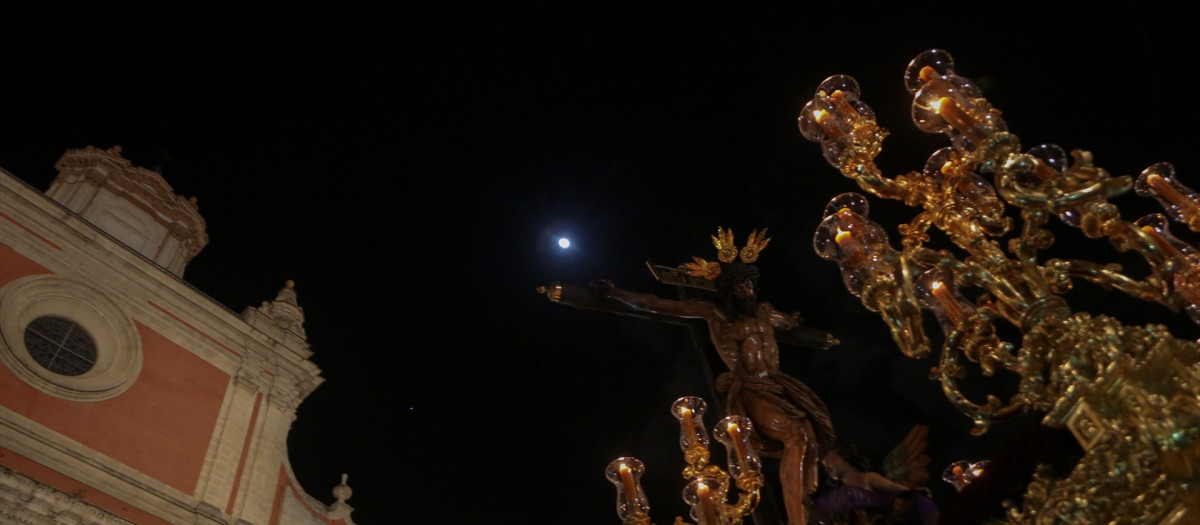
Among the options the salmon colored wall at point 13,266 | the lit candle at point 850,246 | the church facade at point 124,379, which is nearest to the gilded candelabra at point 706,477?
the lit candle at point 850,246

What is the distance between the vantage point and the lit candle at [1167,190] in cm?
446

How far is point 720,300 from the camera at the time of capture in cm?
708

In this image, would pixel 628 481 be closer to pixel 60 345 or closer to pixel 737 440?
pixel 737 440

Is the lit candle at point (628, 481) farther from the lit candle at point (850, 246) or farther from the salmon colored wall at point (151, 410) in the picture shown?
the salmon colored wall at point (151, 410)

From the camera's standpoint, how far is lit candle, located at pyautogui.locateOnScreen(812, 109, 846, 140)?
471cm

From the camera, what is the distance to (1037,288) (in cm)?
321

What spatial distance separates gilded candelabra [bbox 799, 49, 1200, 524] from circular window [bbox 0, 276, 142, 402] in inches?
454

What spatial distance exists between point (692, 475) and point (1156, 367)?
12.3 feet

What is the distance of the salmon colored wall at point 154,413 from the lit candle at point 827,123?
A: 11.3 meters

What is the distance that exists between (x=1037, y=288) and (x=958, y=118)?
110 cm

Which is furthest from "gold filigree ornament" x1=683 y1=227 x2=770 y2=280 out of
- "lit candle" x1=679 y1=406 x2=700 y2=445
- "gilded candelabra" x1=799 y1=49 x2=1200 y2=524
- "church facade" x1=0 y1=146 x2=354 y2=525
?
"church facade" x1=0 y1=146 x2=354 y2=525

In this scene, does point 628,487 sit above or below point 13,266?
below

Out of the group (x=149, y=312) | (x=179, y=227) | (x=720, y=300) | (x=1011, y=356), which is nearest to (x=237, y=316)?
(x=149, y=312)

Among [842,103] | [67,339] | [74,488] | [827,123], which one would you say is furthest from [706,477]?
[67,339]
